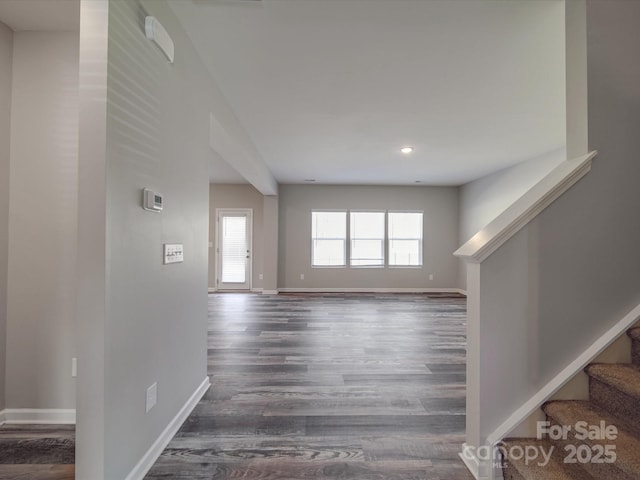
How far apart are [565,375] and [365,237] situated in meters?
6.08

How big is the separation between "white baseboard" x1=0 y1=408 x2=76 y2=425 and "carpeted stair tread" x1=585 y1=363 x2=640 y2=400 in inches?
120

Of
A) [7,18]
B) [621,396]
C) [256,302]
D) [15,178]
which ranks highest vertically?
[7,18]

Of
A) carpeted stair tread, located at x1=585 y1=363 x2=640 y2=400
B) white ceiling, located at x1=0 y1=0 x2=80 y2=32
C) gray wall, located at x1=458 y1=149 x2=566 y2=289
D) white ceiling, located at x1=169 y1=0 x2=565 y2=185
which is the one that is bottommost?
carpeted stair tread, located at x1=585 y1=363 x2=640 y2=400

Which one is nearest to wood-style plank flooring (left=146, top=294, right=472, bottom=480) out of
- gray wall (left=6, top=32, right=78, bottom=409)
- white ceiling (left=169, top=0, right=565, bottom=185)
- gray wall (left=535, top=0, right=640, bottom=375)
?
gray wall (left=535, top=0, right=640, bottom=375)

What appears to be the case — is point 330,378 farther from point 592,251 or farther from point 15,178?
point 15,178

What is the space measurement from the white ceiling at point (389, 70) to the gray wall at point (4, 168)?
3.71ft

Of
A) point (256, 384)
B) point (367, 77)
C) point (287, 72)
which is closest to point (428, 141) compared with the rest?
point (367, 77)

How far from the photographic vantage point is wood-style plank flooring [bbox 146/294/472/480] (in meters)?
1.57

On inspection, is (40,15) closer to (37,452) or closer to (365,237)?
(37,452)

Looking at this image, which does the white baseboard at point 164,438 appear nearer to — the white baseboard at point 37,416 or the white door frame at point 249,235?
the white baseboard at point 37,416

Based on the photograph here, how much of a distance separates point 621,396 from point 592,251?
0.68m

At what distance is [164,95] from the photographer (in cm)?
168

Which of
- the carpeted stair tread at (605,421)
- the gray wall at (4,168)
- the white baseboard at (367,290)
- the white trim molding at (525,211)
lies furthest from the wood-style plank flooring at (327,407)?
the white baseboard at (367,290)

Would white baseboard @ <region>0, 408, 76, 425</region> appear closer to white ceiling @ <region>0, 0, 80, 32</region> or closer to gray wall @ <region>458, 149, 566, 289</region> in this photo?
white ceiling @ <region>0, 0, 80, 32</region>
